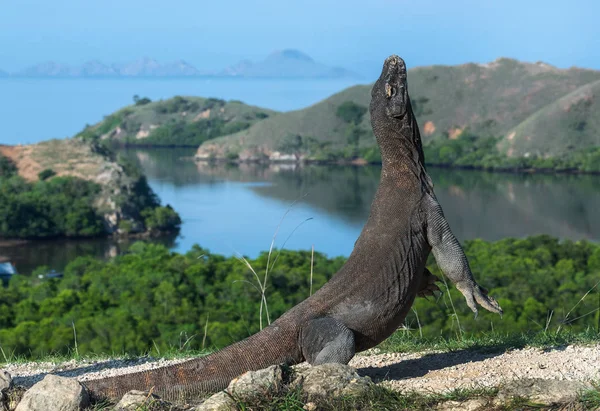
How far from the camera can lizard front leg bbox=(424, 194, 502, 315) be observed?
6.52m

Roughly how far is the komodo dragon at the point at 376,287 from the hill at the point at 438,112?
346ft

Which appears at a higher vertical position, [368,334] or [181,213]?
[368,334]

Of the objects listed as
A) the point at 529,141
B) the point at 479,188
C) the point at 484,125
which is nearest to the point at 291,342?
the point at 479,188

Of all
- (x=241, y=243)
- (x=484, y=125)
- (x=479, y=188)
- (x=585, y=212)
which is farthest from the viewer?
(x=484, y=125)

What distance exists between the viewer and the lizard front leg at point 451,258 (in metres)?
6.52

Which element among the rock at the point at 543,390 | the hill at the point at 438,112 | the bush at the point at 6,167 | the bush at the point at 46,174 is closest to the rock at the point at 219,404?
the rock at the point at 543,390

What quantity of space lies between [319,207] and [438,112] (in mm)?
56687

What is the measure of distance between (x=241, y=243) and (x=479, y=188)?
1583 inches

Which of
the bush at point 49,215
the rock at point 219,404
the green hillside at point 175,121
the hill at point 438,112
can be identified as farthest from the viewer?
the green hillside at point 175,121

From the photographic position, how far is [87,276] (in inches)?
1433

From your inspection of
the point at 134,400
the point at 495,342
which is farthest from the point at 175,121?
the point at 134,400

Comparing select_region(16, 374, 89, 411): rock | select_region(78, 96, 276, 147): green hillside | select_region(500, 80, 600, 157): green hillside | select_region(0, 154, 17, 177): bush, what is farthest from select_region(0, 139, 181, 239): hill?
select_region(16, 374, 89, 411): rock

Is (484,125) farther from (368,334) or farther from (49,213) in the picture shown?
(368,334)

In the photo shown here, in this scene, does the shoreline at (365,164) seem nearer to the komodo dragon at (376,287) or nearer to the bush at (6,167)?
the bush at (6,167)
